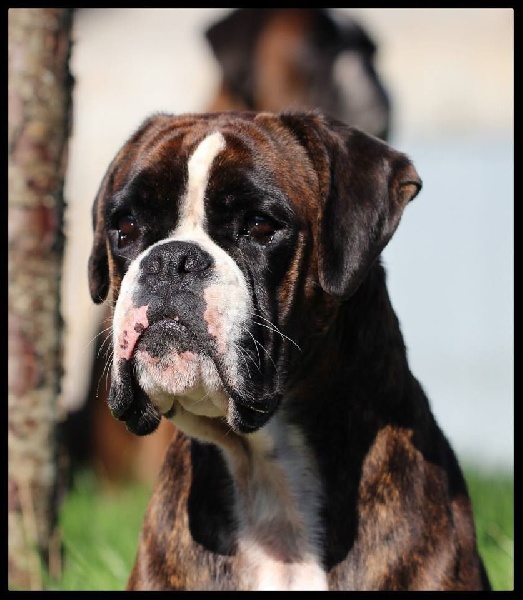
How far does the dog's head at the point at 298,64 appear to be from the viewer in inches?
264

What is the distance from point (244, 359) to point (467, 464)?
13.6ft

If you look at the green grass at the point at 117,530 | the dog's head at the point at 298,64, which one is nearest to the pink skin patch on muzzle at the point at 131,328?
the green grass at the point at 117,530

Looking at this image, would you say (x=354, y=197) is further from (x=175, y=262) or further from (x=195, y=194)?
(x=175, y=262)

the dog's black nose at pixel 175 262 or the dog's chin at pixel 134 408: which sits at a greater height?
the dog's black nose at pixel 175 262

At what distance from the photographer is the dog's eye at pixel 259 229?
3041 mm

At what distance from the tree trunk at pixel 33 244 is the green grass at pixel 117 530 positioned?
0.23 m

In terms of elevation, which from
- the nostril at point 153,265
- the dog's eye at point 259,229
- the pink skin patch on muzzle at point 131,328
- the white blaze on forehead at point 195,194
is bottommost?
the pink skin patch on muzzle at point 131,328

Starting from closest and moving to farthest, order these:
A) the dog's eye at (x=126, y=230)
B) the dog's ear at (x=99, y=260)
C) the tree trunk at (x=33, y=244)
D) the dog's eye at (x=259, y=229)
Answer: the dog's eye at (x=259, y=229) → the dog's eye at (x=126, y=230) → the dog's ear at (x=99, y=260) → the tree trunk at (x=33, y=244)

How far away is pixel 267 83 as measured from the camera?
6.75m

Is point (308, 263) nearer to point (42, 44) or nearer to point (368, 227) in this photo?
point (368, 227)

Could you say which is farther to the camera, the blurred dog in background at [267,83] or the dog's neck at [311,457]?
the blurred dog in background at [267,83]

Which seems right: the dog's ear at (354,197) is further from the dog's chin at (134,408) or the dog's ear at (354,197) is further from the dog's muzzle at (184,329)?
the dog's chin at (134,408)

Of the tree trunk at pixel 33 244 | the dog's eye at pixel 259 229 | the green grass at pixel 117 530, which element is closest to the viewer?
the dog's eye at pixel 259 229
